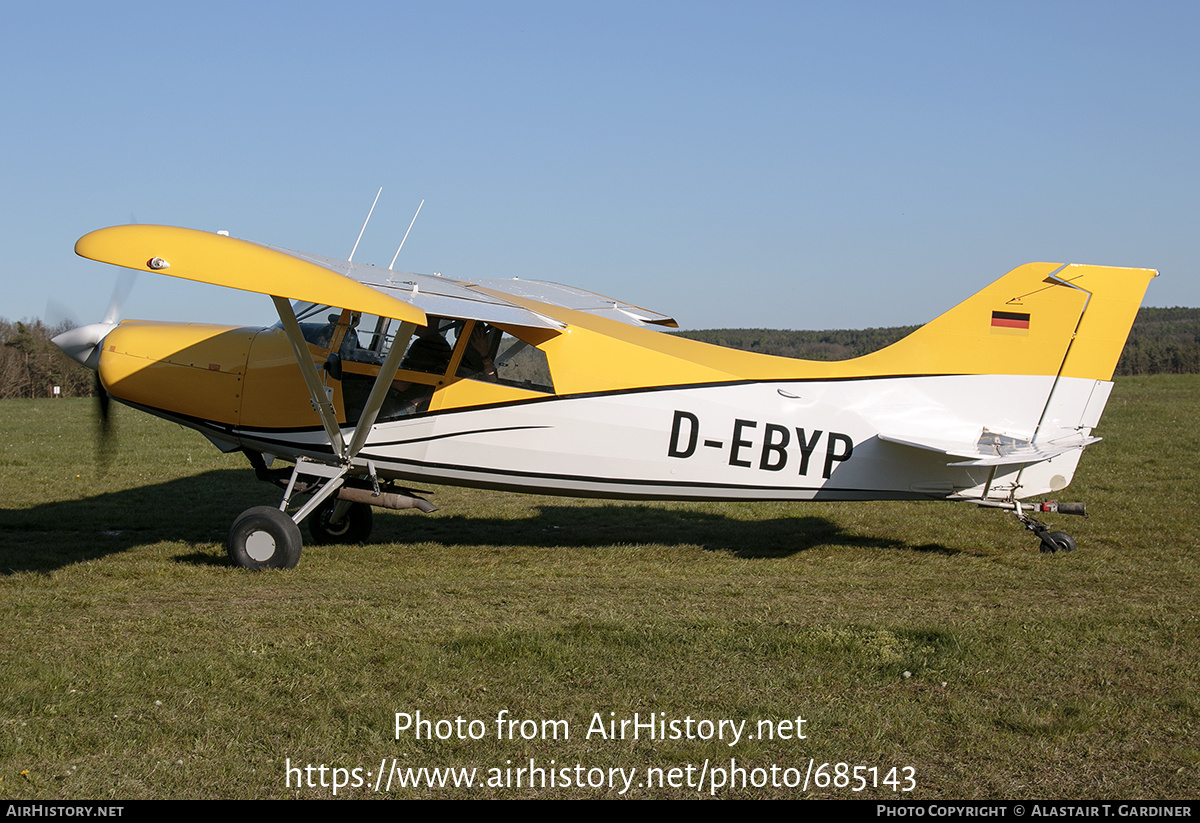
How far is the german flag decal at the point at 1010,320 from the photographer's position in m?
8.18

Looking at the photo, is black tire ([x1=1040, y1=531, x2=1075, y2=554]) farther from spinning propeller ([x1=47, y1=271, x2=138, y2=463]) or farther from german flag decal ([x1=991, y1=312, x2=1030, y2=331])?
spinning propeller ([x1=47, y1=271, x2=138, y2=463])

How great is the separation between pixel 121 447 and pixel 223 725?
590 inches

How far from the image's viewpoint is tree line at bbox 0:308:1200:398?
28822 millimetres

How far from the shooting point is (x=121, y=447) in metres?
17.2

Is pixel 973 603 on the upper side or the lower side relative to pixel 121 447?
upper

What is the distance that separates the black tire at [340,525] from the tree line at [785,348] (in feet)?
10.4

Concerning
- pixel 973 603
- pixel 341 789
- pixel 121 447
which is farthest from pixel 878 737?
pixel 121 447

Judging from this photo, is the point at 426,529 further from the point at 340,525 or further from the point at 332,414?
the point at 332,414

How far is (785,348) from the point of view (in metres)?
37.6

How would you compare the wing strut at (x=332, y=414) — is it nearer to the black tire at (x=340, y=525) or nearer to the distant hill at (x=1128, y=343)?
the black tire at (x=340, y=525)

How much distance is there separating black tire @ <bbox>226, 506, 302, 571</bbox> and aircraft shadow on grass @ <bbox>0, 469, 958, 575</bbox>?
41 cm

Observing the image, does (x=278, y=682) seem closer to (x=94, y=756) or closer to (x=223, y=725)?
(x=223, y=725)

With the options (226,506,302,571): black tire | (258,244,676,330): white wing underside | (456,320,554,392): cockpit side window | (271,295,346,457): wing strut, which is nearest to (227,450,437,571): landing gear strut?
(226,506,302,571): black tire

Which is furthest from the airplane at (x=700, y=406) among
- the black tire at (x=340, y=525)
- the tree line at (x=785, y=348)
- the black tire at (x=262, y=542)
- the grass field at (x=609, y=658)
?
the tree line at (x=785, y=348)
